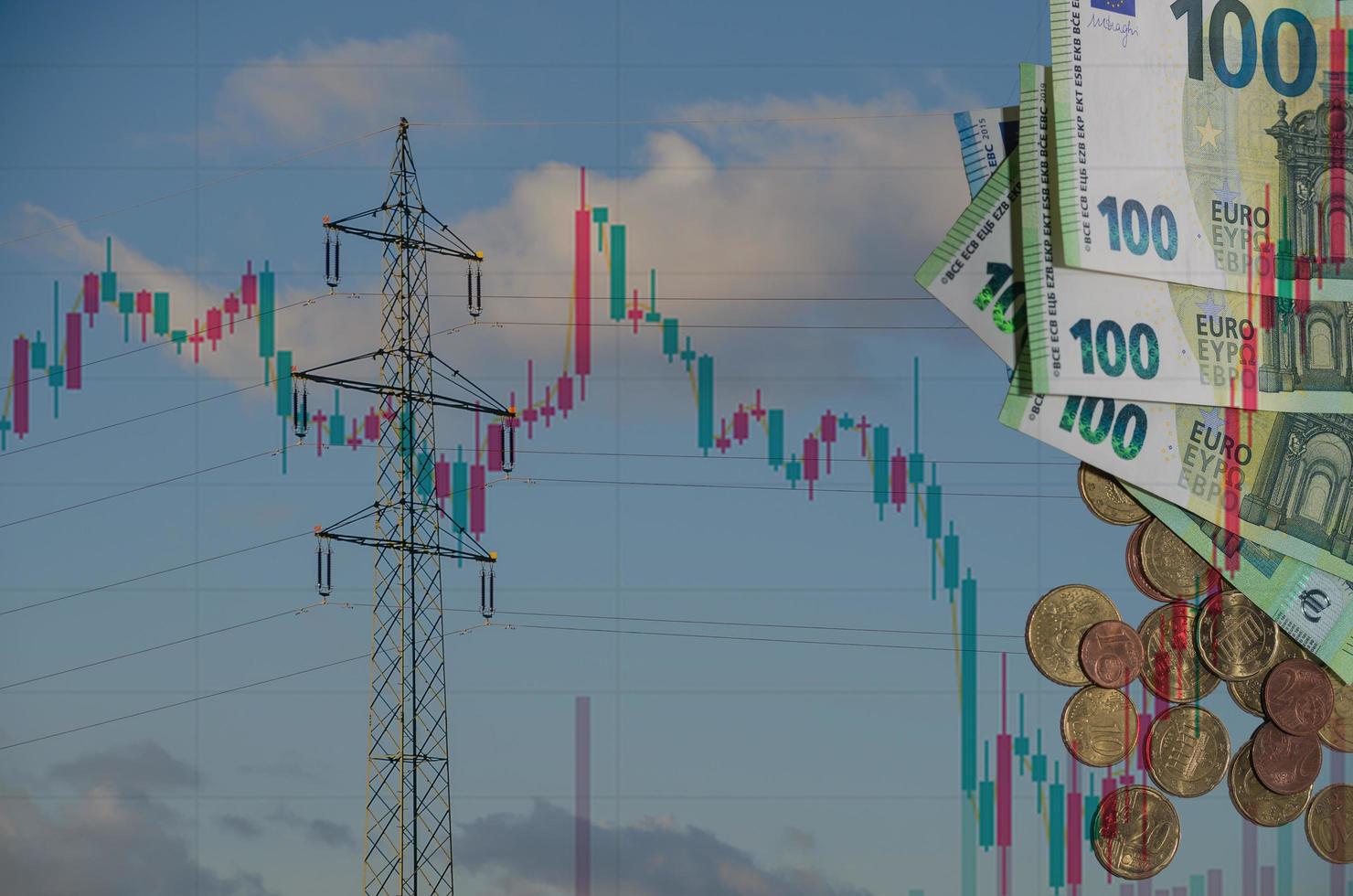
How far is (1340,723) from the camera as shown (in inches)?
808

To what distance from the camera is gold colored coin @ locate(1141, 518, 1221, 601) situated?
1984 cm

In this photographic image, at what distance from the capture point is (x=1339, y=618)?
65.9 ft

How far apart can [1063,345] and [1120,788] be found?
4358 millimetres

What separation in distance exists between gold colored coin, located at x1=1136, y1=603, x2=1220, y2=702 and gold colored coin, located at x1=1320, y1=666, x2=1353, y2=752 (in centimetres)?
131

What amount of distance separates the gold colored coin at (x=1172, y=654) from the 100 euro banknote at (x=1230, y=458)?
1.00 m

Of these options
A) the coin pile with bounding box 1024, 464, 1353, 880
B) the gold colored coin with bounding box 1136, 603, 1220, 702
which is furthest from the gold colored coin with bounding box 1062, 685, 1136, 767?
the gold colored coin with bounding box 1136, 603, 1220, 702

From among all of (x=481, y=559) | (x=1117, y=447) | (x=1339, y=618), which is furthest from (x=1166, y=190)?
(x=481, y=559)

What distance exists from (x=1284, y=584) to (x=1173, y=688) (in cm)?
Result: 143

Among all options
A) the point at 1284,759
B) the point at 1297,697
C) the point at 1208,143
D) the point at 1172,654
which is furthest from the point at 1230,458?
the point at 1284,759

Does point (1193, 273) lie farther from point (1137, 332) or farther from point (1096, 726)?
point (1096, 726)

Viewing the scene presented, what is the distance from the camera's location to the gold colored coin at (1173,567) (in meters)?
19.8

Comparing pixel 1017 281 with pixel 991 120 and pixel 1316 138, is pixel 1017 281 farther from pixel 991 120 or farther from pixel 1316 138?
pixel 1316 138

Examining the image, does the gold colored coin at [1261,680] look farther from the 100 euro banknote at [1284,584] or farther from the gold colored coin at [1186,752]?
the gold colored coin at [1186,752]

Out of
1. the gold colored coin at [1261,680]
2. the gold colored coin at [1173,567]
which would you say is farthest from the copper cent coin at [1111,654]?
the gold colored coin at [1261,680]
